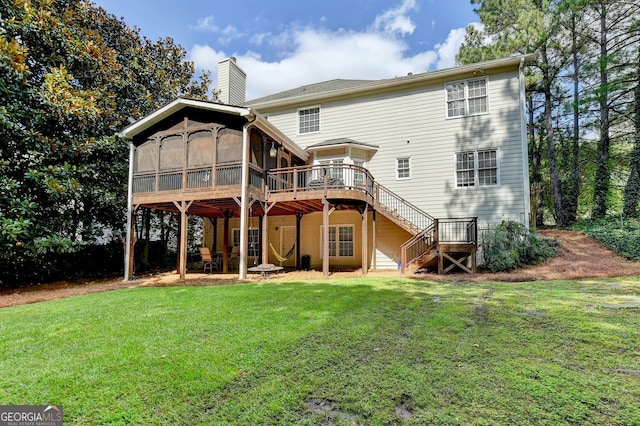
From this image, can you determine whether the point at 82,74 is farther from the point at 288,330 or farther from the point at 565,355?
the point at 565,355

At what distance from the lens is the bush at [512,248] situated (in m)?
10.7

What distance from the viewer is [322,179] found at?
12469 millimetres

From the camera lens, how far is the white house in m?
11.2

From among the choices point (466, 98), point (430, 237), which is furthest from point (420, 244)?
point (466, 98)

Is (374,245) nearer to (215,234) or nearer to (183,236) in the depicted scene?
(183,236)

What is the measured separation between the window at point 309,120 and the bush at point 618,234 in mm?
12683

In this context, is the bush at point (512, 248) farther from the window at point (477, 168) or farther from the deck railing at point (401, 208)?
the deck railing at point (401, 208)

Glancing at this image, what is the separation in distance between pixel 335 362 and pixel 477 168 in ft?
38.4

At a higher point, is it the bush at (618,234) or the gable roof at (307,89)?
the gable roof at (307,89)

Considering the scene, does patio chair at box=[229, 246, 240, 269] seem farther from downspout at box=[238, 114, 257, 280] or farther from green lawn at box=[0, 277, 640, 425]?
green lawn at box=[0, 277, 640, 425]

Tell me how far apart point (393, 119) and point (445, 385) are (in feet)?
42.2

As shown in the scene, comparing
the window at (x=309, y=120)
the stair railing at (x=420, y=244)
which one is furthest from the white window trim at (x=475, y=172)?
the window at (x=309, y=120)

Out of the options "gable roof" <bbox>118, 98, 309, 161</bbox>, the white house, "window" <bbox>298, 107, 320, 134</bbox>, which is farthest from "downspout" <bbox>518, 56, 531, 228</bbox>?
"gable roof" <bbox>118, 98, 309, 161</bbox>

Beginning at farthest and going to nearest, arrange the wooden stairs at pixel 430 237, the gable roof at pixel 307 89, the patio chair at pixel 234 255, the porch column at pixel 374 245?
1. the gable roof at pixel 307 89
2. the patio chair at pixel 234 255
3. the porch column at pixel 374 245
4. the wooden stairs at pixel 430 237
